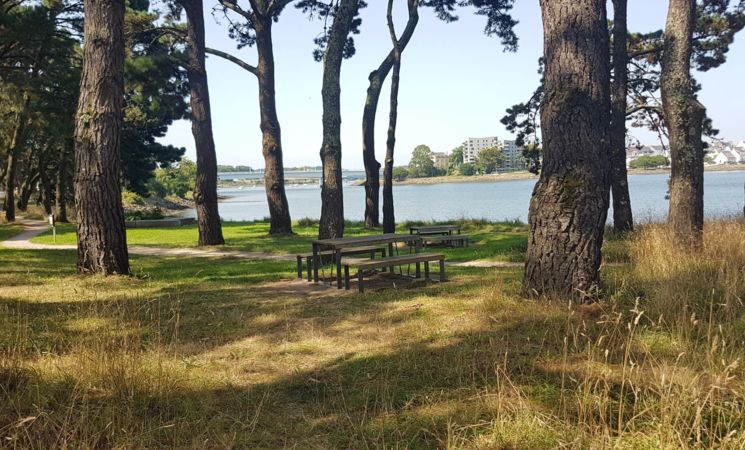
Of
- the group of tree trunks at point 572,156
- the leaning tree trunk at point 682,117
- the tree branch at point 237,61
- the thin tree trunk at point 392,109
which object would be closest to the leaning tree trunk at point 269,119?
the tree branch at point 237,61

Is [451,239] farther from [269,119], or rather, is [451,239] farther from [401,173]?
[401,173]

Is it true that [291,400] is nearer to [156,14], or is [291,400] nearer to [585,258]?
[585,258]

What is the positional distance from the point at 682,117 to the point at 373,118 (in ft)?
41.7

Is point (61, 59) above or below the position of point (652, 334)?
above

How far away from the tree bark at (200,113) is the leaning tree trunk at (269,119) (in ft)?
10.2

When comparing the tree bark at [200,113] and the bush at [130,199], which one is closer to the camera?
the tree bark at [200,113]

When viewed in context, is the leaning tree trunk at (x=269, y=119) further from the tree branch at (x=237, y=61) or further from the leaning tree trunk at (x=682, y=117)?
the leaning tree trunk at (x=682, y=117)

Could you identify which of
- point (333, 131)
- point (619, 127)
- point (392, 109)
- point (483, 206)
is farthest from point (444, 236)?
point (483, 206)

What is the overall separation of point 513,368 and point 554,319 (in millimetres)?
1273

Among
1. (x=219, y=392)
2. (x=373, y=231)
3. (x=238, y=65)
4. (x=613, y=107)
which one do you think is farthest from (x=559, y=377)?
(x=238, y=65)

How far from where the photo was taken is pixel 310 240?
16578 mm

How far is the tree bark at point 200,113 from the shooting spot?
16234 millimetres

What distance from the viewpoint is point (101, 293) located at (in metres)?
7.33

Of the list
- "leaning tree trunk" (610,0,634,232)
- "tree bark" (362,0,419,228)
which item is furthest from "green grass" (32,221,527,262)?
"leaning tree trunk" (610,0,634,232)
